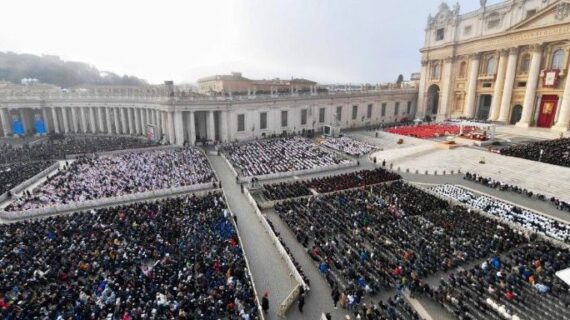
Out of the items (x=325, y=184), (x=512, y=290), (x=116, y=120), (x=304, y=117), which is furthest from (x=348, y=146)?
(x=116, y=120)

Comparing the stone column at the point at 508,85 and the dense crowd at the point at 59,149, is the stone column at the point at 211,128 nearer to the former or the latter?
the dense crowd at the point at 59,149

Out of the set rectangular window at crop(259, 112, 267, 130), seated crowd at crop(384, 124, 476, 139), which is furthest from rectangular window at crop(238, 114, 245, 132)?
seated crowd at crop(384, 124, 476, 139)

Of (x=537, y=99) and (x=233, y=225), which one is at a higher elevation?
(x=537, y=99)

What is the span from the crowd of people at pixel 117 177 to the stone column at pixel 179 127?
24.4 ft

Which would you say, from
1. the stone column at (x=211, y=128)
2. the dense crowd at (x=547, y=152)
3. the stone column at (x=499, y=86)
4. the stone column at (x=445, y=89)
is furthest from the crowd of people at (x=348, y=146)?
the stone column at (x=445, y=89)

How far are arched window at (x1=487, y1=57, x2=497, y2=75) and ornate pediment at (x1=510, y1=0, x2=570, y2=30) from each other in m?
6.99

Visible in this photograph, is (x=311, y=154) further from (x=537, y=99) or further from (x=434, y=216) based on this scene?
(x=537, y=99)

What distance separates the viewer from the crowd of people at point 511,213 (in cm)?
1902

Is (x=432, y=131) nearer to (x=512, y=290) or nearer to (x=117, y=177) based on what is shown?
(x=512, y=290)

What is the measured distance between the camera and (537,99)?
46625mm

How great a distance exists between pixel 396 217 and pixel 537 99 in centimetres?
4099

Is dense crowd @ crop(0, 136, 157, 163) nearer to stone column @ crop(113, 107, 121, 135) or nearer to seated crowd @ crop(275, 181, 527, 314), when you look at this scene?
stone column @ crop(113, 107, 121, 135)

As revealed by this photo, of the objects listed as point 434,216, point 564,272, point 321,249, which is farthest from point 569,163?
point 321,249

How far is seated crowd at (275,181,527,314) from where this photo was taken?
1547 cm
